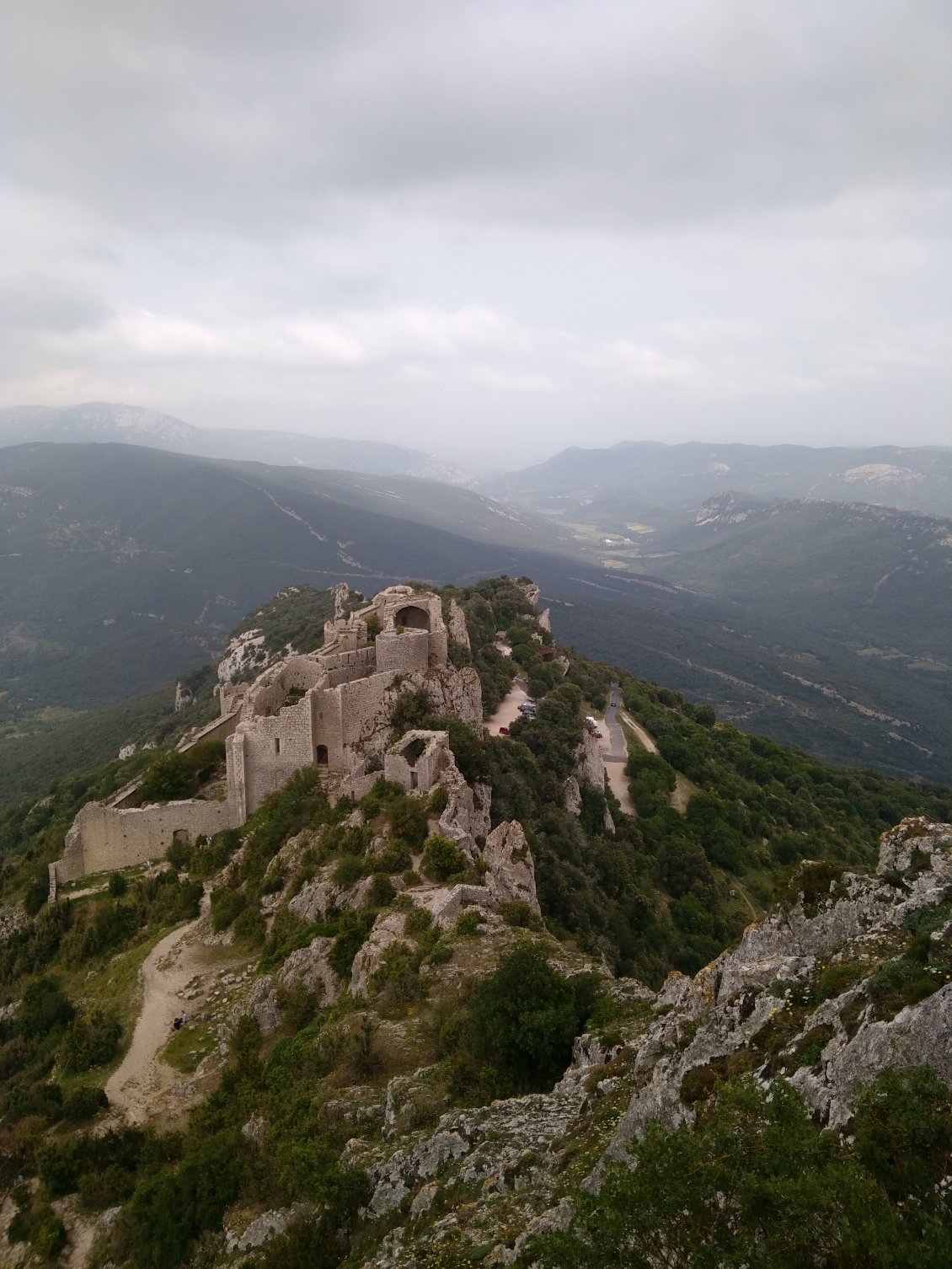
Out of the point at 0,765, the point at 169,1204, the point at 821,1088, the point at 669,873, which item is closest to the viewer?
the point at 821,1088

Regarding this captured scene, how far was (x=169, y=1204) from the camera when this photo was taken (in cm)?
1376

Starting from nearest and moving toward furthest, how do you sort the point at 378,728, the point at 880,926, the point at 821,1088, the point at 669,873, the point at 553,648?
the point at 821,1088, the point at 880,926, the point at 378,728, the point at 669,873, the point at 553,648

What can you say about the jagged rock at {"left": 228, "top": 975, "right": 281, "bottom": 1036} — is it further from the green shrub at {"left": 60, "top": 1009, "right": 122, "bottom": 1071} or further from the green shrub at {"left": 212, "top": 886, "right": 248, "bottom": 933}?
the green shrub at {"left": 212, "top": 886, "right": 248, "bottom": 933}

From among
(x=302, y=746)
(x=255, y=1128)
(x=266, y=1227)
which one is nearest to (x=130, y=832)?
(x=302, y=746)

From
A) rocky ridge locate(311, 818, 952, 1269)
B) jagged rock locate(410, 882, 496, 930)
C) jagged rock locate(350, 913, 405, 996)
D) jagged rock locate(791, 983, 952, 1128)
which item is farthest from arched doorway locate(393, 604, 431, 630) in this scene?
jagged rock locate(791, 983, 952, 1128)

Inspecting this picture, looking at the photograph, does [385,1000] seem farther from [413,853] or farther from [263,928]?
[263,928]

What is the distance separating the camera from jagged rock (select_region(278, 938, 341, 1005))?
19078 mm

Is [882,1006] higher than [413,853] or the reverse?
higher

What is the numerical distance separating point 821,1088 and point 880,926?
2924 mm

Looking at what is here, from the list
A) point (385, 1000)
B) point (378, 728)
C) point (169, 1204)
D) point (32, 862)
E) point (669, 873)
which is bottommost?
point (669, 873)

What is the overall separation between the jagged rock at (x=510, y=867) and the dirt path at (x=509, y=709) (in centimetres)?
1349

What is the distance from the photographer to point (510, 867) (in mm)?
22312

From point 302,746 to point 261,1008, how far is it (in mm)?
9413

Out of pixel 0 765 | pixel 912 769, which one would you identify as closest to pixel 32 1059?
pixel 0 765
